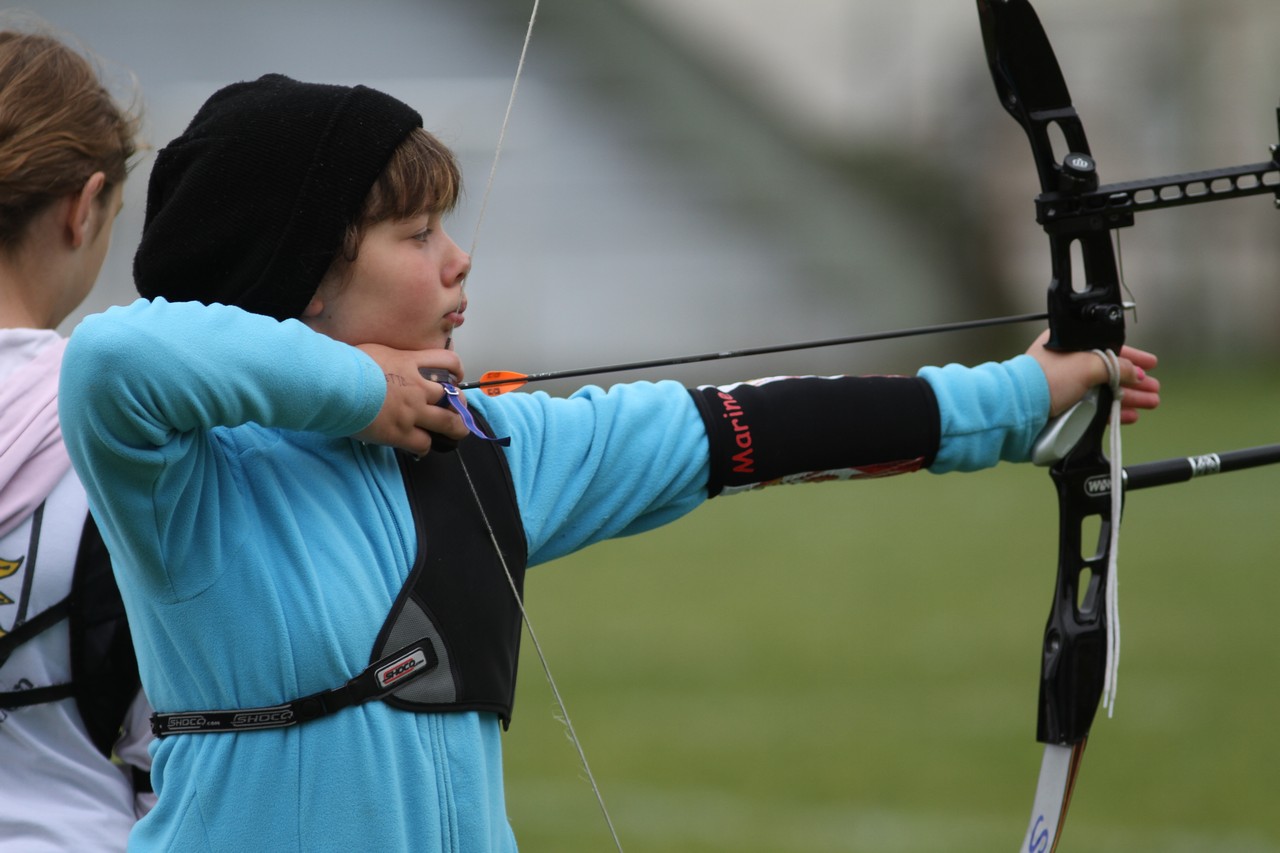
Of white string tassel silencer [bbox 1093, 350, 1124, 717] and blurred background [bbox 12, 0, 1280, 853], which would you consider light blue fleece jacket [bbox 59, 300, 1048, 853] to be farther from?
blurred background [bbox 12, 0, 1280, 853]

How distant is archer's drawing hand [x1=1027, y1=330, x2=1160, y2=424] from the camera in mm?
1533

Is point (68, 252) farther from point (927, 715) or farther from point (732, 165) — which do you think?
point (732, 165)

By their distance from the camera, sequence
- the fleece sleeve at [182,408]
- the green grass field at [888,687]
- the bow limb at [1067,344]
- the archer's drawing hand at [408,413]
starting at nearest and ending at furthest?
1. the fleece sleeve at [182,408]
2. the archer's drawing hand at [408,413]
3. the bow limb at [1067,344]
4. the green grass field at [888,687]

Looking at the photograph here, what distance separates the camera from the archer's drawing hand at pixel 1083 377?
5.03 feet

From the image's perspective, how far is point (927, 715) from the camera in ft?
15.1

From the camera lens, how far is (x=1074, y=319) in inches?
60.4

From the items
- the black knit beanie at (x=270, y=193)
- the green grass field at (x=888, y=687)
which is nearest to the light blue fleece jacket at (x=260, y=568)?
the black knit beanie at (x=270, y=193)

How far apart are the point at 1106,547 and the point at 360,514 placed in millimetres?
818

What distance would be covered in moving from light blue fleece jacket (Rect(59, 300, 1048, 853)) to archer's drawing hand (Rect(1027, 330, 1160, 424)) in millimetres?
648

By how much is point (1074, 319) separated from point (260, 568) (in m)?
0.82

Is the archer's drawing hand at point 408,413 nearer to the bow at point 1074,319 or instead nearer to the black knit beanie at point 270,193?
the black knit beanie at point 270,193

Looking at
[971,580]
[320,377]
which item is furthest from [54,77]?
[971,580]

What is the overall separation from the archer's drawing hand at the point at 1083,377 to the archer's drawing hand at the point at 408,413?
0.61m

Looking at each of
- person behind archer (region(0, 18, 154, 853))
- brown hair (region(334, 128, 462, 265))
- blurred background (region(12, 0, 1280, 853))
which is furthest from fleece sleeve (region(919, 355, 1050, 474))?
blurred background (region(12, 0, 1280, 853))
